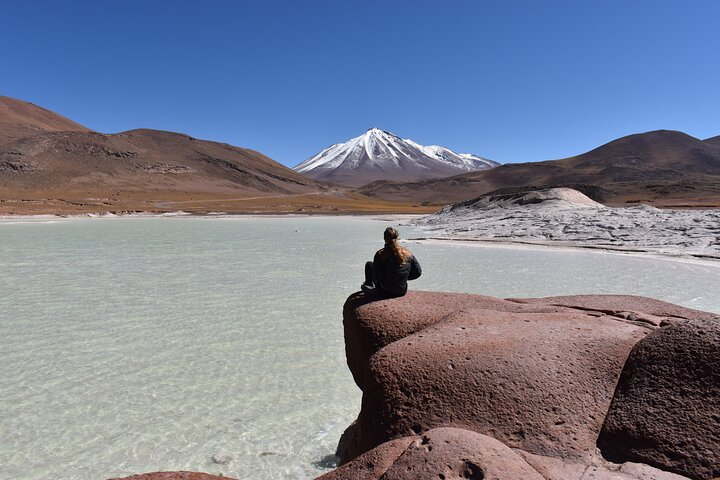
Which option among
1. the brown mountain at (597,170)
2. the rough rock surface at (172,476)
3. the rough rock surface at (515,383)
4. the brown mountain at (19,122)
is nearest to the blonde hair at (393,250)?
the rough rock surface at (515,383)

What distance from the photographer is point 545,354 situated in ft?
12.7

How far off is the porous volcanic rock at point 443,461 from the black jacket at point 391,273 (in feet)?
8.79

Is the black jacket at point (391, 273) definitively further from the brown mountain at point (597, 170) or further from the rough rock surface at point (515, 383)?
the brown mountain at point (597, 170)

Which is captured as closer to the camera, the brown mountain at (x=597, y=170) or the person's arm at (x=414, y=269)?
the person's arm at (x=414, y=269)

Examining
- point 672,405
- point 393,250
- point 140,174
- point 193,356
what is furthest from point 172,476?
point 140,174

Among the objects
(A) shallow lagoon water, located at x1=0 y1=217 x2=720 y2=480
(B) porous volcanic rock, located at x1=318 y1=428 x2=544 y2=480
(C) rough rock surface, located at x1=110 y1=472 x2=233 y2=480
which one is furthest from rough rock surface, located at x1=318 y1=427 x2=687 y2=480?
(A) shallow lagoon water, located at x1=0 y1=217 x2=720 y2=480

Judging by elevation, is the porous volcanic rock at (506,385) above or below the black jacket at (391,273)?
below

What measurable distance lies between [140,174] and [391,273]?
142361 mm

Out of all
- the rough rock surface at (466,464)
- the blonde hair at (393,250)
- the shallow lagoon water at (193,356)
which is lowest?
the shallow lagoon water at (193,356)

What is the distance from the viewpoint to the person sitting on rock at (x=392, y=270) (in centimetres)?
575

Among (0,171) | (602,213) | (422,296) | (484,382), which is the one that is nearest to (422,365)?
(484,382)

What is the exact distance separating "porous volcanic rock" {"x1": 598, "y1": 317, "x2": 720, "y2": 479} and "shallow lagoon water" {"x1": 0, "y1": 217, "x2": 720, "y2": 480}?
3338 millimetres

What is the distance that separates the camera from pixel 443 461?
282 cm

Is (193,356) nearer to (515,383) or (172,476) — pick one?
(172,476)
